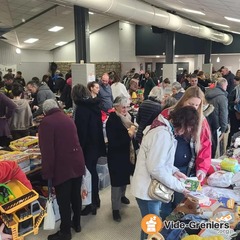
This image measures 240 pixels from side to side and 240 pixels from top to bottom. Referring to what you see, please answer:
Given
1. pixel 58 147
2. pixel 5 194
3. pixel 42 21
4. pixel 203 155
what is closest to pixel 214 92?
pixel 203 155

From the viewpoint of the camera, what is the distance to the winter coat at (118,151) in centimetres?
301

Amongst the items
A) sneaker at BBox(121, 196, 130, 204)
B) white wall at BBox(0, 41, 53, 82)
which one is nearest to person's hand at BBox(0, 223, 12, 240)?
sneaker at BBox(121, 196, 130, 204)

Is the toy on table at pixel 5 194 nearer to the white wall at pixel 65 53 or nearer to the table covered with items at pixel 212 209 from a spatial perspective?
the table covered with items at pixel 212 209

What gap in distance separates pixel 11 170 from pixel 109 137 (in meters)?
1.29

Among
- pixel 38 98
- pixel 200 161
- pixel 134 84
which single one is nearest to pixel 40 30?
pixel 134 84

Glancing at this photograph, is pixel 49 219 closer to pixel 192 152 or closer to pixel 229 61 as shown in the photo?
pixel 192 152

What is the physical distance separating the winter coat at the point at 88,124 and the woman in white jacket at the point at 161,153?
1.22 metres

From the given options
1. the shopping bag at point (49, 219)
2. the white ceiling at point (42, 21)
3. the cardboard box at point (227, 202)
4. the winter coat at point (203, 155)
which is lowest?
the shopping bag at point (49, 219)

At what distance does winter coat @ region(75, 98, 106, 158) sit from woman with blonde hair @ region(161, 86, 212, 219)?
1.01 meters

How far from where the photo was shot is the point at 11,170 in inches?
75.3

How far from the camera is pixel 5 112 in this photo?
4.22 m

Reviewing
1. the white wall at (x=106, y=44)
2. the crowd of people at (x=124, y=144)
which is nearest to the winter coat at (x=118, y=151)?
the crowd of people at (x=124, y=144)

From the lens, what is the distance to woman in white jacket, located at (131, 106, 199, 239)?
185 cm

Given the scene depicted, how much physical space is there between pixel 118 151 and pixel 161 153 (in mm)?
1279
